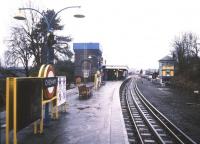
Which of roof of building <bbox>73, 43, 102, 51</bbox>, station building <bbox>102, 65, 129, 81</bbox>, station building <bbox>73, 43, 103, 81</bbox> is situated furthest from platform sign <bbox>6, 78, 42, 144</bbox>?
station building <bbox>102, 65, 129, 81</bbox>

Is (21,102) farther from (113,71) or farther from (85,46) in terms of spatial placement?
(113,71)

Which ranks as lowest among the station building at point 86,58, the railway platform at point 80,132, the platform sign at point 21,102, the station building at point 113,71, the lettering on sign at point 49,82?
the railway platform at point 80,132

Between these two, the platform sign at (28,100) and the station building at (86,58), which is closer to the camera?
the platform sign at (28,100)

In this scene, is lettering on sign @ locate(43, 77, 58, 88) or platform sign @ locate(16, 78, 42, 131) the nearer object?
platform sign @ locate(16, 78, 42, 131)

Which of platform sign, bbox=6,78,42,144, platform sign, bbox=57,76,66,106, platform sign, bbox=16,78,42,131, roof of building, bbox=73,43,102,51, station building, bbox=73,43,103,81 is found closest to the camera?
platform sign, bbox=6,78,42,144

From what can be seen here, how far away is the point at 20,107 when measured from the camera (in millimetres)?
9859

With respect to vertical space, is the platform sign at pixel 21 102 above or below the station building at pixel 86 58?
below

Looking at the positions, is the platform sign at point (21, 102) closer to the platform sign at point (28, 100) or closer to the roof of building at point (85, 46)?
the platform sign at point (28, 100)

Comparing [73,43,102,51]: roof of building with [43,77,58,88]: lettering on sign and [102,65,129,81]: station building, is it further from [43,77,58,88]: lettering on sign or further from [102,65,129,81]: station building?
[43,77,58,88]: lettering on sign

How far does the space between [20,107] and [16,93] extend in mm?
630

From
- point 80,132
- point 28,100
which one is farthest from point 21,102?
point 80,132

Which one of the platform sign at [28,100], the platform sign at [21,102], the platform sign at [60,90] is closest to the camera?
the platform sign at [21,102]

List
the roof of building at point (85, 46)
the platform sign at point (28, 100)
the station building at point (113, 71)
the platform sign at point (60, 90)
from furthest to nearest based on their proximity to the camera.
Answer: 1. the station building at point (113, 71)
2. the roof of building at point (85, 46)
3. the platform sign at point (60, 90)
4. the platform sign at point (28, 100)

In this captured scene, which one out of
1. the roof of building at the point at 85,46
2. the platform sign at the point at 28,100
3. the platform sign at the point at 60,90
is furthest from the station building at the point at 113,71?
the platform sign at the point at 28,100
